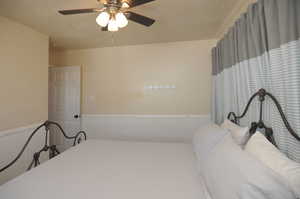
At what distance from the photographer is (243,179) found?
0.79 meters

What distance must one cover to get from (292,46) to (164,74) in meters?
2.60

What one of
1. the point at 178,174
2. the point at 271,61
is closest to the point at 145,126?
the point at 178,174

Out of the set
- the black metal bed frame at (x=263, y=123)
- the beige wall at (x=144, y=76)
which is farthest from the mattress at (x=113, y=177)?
the beige wall at (x=144, y=76)

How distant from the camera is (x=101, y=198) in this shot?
1.07m

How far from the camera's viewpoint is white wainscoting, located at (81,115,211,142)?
3.46 meters

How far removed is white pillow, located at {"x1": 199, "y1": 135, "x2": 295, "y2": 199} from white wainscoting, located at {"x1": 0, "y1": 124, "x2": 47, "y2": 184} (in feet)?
9.49

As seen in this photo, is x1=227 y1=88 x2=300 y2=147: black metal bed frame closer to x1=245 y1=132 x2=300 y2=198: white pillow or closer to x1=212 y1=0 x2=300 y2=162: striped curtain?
x1=212 y1=0 x2=300 y2=162: striped curtain

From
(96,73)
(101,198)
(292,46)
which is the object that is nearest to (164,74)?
(96,73)

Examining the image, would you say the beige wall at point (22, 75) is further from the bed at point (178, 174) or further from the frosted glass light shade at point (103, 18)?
the frosted glass light shade at point (103, 18)

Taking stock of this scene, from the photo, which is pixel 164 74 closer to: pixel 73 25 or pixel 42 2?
pixel 73 25

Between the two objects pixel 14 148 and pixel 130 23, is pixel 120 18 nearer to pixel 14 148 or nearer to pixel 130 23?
pixel 130 23

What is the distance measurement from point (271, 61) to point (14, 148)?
3.51 m

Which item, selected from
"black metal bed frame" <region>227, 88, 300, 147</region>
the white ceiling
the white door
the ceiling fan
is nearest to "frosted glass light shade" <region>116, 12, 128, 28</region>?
the ceiling fan

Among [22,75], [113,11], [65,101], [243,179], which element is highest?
[113,11]
